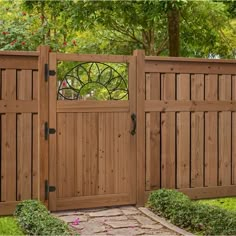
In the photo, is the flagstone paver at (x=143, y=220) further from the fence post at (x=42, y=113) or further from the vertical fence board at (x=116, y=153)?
the fence post at (x=42, y=113)

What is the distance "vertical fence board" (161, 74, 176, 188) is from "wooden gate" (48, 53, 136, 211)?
0.39 meters

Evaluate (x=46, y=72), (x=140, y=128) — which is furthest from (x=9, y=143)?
(x=140, y=128)

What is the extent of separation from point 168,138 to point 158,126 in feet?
0.63

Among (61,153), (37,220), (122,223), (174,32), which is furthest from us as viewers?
(174,32)

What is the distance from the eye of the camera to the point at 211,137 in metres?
5.43

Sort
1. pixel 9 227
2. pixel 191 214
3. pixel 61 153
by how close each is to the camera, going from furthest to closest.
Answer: pixel 61 153, pixel 191 214, pixel 9 227

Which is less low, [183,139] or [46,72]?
[46,72]

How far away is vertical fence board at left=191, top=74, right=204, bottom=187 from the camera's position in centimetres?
533

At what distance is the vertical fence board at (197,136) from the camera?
210 inches

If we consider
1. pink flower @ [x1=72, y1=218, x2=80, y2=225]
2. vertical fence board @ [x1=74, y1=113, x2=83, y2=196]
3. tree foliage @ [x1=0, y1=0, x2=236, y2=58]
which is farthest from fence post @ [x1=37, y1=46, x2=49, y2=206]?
tree foliage @ [x1=0, y1=0, x2=236, y2=58]

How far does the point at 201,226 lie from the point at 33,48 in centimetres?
560

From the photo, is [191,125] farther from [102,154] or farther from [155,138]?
[102,154]

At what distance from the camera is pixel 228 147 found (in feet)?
18.1

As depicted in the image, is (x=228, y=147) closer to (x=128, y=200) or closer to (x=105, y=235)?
(x=128, y=200)
